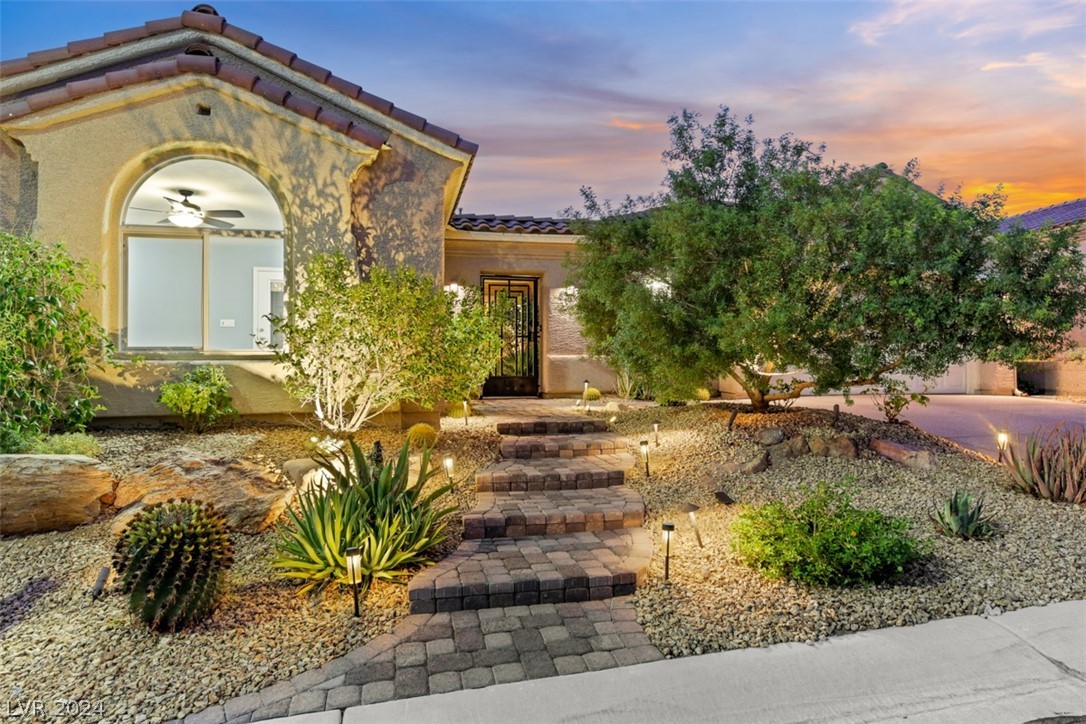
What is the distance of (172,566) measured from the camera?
4.51 m

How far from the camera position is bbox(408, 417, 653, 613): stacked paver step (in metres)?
5.00

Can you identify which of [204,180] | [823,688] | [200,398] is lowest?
[823,688]

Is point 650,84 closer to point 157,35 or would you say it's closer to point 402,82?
point 402,82

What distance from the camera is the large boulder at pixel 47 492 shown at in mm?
6137

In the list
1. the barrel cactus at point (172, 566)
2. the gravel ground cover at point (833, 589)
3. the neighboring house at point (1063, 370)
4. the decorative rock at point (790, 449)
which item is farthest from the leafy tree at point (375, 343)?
the neighboring house at point (1063, 370)

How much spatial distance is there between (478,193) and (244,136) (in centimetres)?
1002

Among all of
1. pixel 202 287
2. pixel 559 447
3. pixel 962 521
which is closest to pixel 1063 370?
pixel 962 521

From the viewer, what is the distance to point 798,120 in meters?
10.1

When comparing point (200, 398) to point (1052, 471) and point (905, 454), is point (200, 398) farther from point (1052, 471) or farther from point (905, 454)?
point (1052, 471)

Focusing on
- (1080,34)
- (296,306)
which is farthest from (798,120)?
(296,306)

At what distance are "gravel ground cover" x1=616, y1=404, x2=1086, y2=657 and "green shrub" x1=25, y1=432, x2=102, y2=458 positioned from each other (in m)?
6.55

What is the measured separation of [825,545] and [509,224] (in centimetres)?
1037

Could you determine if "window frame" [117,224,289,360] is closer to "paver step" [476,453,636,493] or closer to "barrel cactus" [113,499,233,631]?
"paver step" [476,453,636,493]

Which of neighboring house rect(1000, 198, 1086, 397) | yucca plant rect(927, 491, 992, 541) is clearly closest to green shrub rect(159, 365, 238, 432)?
yucca plant rect(927, 491, 992, 541)
